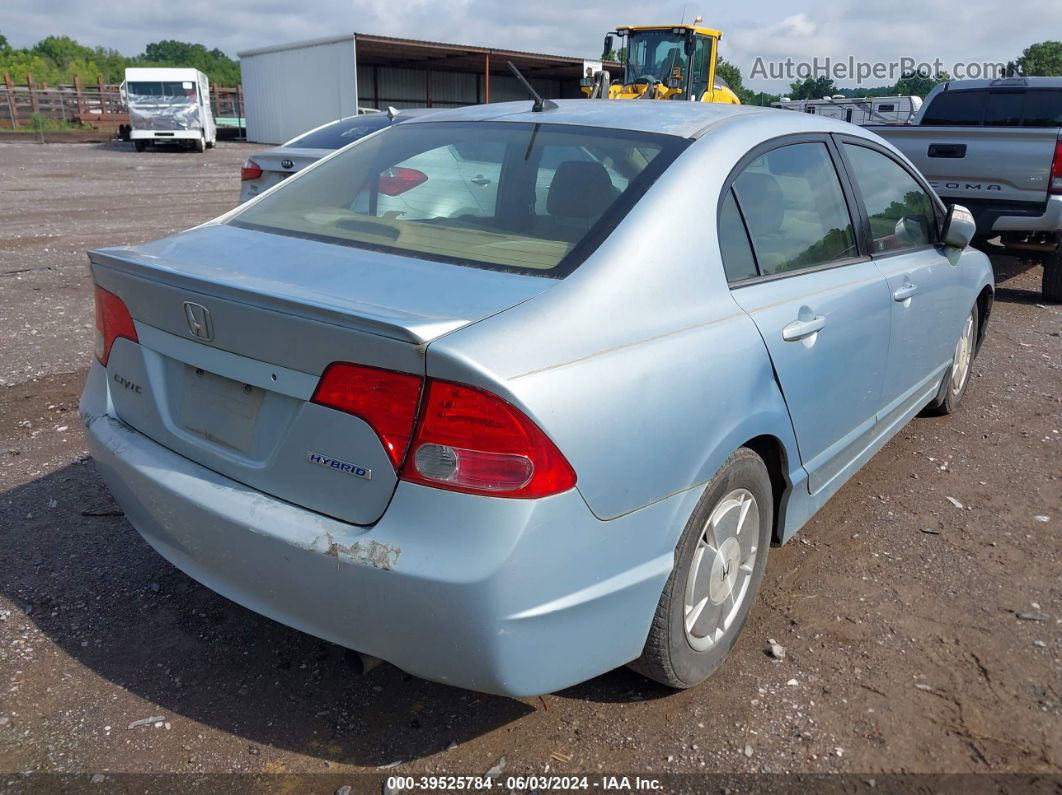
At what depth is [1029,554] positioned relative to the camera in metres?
3.66

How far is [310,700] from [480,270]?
4.55ft

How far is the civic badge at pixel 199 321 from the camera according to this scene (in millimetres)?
2299

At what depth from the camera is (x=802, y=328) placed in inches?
112

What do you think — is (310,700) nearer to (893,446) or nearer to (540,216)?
(540,216)

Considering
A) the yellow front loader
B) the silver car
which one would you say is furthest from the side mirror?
the yellow front loader

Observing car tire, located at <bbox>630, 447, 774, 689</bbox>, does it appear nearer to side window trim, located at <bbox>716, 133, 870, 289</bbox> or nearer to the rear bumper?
the rear bumper

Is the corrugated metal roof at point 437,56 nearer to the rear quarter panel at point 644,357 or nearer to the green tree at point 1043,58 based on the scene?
the rear quarter panel at point 644,357

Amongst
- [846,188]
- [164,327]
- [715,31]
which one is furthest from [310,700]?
Answer: [715,31]

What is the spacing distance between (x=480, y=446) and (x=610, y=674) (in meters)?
1.21

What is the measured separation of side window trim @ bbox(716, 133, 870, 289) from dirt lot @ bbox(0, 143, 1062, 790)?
1206 mm

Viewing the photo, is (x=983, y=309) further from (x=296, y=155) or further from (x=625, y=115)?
(x=296, y=155)

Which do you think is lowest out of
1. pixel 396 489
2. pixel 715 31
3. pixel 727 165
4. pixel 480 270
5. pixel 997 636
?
pixel 997 636

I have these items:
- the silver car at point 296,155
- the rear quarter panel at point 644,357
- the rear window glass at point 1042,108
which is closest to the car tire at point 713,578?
the rear quarter panel at point 644,357

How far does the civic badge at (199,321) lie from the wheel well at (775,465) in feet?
5.18
